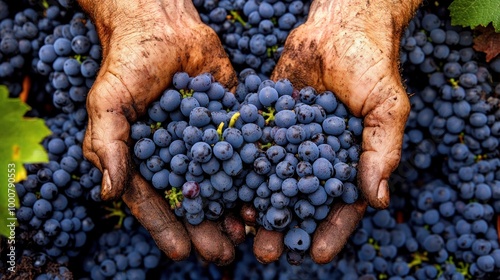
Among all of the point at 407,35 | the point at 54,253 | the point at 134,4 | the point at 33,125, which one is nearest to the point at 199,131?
the point at 33,125

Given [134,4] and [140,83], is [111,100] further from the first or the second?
[134,4]

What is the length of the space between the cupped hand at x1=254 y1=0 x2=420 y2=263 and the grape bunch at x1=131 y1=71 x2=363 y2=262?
40 millimetres

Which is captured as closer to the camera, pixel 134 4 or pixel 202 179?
pixel 202 179

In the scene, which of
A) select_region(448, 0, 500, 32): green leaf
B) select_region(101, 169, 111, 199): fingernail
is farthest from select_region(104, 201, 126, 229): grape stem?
select_region(448, 0, 500, 32): green leaf

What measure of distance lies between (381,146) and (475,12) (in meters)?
0.59

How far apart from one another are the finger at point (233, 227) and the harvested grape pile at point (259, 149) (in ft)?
0.11

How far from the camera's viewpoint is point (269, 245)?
4.19 feet

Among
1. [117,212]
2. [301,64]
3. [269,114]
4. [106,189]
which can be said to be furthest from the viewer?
[117,212]

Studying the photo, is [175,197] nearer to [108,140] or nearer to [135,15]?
[108,140]

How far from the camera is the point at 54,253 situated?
150cm

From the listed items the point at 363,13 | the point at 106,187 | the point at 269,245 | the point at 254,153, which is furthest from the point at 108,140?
the point at 363,13

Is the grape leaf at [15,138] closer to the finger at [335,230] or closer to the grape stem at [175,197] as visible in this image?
the grape stem at [175,197]

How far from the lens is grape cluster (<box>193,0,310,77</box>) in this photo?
158 centimetres

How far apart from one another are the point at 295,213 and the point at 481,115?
0.70m
